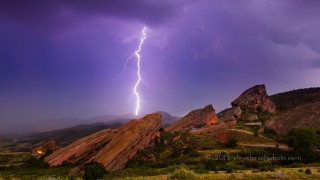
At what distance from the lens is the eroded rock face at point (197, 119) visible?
95.3m

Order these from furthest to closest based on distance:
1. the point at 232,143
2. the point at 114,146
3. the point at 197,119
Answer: the point at 197,119
the point at 232,143
the point at 114,146

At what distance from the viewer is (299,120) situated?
297 feet

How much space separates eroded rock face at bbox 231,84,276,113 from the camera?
125m

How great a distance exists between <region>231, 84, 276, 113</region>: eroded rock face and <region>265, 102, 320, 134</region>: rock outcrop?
26774 mm

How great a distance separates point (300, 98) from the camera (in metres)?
190

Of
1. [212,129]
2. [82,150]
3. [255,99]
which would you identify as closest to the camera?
[82,150]

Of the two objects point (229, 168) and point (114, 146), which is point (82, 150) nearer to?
point (114, 146)

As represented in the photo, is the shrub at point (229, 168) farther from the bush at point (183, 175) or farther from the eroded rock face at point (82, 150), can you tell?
the eroded rock face at point (82, 150)

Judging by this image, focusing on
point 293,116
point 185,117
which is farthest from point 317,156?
point 185,117

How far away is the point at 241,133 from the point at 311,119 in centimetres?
2671

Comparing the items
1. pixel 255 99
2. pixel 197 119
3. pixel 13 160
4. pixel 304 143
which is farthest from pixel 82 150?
pixel 255 99

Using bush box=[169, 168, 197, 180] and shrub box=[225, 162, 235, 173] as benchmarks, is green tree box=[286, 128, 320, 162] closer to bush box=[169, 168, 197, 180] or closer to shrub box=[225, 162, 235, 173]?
shrub box=[225, 162, 235, 173]

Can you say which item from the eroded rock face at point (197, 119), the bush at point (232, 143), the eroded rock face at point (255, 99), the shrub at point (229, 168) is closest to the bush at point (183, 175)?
the shrub at point (229, 168)

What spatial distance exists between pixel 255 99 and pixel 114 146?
81886 mm
